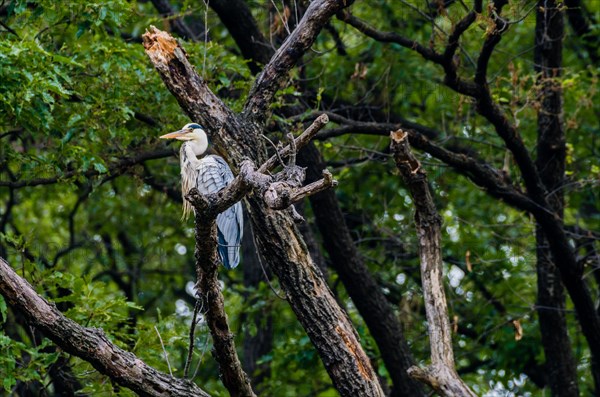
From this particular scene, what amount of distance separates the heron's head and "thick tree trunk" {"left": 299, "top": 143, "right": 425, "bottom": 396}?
104cm

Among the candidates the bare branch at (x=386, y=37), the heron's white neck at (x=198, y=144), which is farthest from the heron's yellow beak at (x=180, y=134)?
the bare branch at (x=386, y=37)

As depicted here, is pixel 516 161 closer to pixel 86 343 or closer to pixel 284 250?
pixel 284 250

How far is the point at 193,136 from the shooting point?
23.0ft

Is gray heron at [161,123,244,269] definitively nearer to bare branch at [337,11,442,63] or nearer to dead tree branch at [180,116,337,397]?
bare branch at [337,11,442,63]

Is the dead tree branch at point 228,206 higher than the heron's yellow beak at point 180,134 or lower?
lower

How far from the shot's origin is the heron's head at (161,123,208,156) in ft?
22.6

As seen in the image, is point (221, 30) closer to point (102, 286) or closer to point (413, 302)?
point (413, 302)

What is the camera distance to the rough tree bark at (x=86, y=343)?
4.41m

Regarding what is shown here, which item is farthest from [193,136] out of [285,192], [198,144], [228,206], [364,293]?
[285,192]

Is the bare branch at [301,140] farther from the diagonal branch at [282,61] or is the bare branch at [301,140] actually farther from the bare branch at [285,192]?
the diagonal branch at [282,61]

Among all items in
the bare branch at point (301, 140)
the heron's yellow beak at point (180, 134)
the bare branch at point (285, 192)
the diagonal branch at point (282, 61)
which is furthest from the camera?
the heron's yellow beak at point (180, 134)

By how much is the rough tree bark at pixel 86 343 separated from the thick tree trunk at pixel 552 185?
4.00m

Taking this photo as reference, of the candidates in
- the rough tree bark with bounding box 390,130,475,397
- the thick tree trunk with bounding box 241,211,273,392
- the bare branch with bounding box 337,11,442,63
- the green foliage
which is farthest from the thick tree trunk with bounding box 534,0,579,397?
the thick tree trunk with bounding box 241,211,273,392

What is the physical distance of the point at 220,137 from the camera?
17.2 ft
